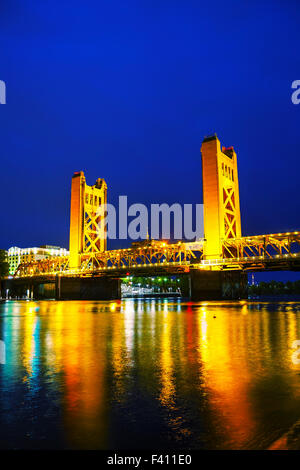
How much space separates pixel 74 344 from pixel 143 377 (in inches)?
217

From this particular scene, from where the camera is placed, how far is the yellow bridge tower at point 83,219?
113750 mm

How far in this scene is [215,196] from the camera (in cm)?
7925

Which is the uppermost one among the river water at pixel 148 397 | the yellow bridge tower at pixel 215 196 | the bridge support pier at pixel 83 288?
the yellow bridge tower at pixel 215 196

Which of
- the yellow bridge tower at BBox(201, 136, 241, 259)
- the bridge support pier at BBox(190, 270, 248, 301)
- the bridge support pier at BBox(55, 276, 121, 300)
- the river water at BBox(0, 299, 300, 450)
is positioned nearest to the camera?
the river water at BBox(0, 299, 300, 450)

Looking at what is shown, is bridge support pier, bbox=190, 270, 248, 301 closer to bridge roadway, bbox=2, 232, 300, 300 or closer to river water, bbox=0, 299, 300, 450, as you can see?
bridge roadway, bbox=2, 232, 300, 300

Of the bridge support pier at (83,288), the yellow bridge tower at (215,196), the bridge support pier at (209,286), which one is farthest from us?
the bridge support pier at (83,288)

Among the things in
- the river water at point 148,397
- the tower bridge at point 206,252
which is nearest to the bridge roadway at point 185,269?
the tower bridge at point 206,252

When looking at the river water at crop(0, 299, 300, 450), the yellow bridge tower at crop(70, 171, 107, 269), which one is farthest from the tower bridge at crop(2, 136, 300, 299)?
Answer: the river water at crop(0, 299, 300, 450)

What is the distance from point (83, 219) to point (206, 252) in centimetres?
5075

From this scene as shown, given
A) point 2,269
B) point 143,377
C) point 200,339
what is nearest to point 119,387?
point 143,377

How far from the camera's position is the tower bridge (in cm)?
7225

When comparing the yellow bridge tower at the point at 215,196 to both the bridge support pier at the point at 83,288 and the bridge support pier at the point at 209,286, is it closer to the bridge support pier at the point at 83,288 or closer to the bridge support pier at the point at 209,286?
the bridge support pier at the point at 209,286

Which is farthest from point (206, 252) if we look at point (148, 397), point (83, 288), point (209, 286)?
point (148, 397)
